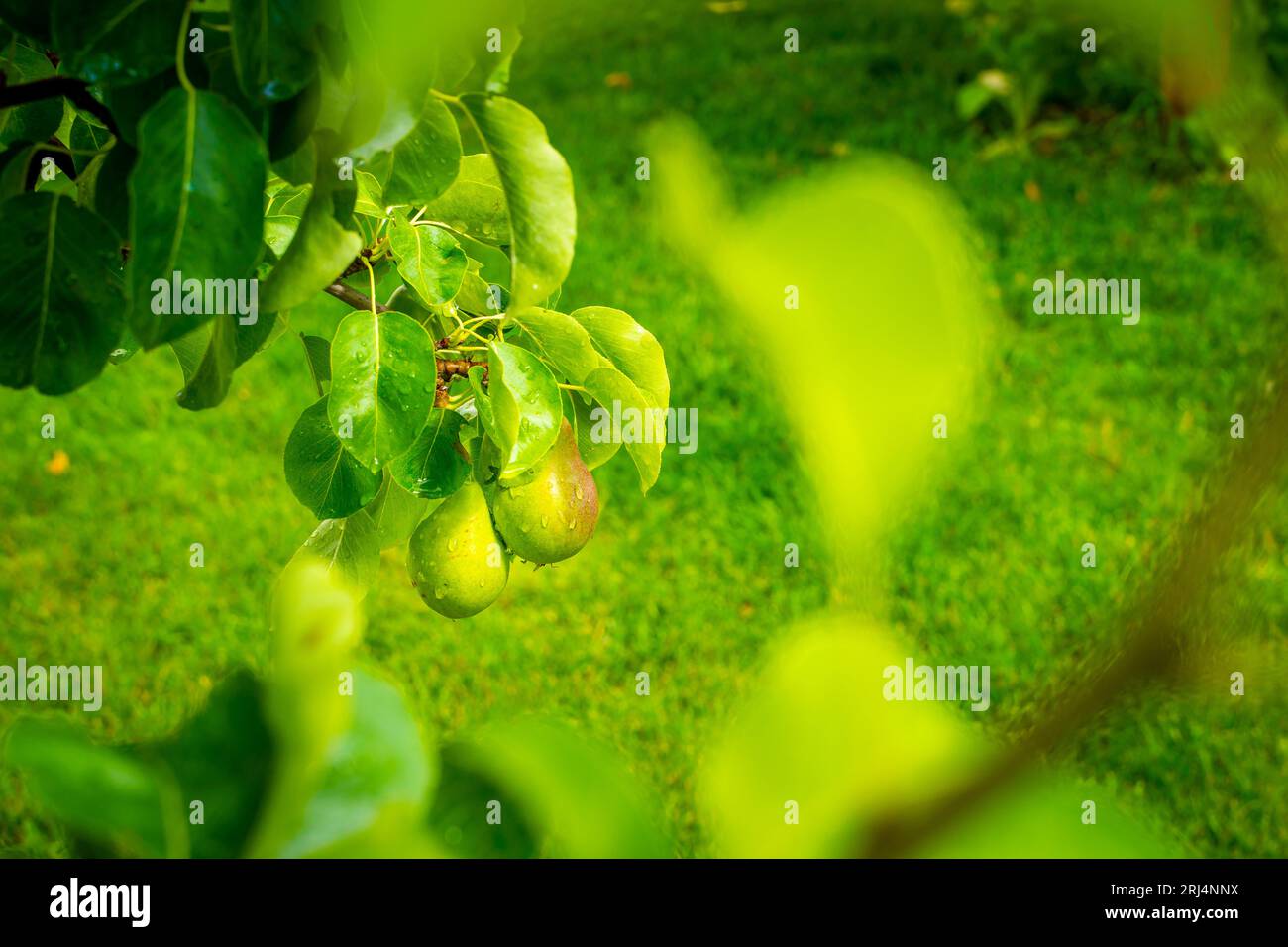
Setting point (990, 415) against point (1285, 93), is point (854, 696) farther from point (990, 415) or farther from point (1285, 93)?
point (990, 415)

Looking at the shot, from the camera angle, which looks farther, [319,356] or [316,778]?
[319,356]

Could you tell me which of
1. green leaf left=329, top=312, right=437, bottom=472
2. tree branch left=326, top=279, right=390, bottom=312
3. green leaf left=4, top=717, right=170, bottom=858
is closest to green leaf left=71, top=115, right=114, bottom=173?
tree branch left=326, top=279, right=390, bottom=312

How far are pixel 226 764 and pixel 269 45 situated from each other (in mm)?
407

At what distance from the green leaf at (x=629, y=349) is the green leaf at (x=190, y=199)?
361 millimetres

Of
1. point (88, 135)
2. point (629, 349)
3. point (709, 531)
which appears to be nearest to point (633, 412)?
point (629, 349)

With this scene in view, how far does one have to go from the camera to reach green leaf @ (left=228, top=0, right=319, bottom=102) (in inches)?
23.0

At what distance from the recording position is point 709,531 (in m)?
3.02

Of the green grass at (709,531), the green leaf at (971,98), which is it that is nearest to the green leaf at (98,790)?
the green grass at (709,531)

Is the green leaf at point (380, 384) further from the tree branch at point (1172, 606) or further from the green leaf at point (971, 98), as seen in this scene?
the green leaf at point (971, 98)

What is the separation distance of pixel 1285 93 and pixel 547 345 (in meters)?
0.67

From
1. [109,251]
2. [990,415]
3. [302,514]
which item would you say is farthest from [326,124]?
[990,415]

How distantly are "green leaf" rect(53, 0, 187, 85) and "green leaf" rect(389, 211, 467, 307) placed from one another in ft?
0.82

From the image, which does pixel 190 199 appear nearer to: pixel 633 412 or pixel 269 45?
pixel 269 45
